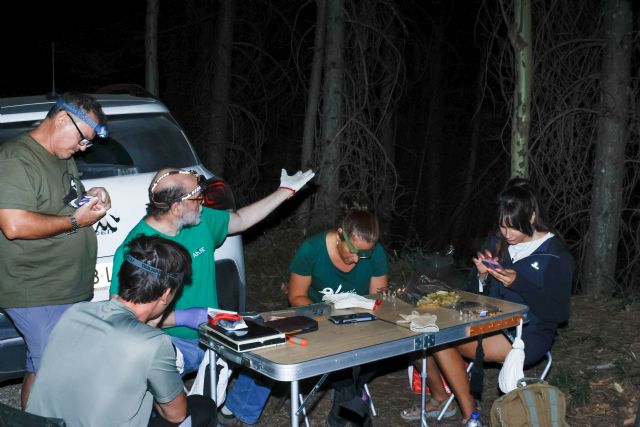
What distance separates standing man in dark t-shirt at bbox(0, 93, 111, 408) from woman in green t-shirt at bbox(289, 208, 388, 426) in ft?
4.71

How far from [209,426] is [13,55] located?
17.5 m

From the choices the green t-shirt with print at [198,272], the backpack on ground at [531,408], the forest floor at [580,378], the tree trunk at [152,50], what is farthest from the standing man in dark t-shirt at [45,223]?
the tree trunk at [152,50]

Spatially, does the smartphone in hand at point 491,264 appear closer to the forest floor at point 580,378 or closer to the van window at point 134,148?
the forest floor at point 580,378

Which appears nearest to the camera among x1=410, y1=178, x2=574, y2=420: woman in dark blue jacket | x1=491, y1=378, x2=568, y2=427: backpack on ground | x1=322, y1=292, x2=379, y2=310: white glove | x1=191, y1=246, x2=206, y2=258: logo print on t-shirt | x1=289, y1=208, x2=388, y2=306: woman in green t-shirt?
x1=491, y1=378, x2=568, y2=427: backpack on ground

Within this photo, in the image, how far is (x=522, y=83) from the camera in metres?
6.43

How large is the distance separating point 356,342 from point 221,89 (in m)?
8.23

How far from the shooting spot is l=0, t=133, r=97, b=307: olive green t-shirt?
3693mm

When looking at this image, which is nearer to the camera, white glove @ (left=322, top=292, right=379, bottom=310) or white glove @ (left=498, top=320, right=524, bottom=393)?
white glove @ (left=498, top=320, right=524, bottom=393)

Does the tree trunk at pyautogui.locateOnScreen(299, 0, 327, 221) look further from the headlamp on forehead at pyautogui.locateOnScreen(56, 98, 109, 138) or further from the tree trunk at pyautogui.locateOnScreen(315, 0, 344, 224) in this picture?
the headlamp on forehead at pyautogui.locateOnScreen(56, 98, 109, 138)

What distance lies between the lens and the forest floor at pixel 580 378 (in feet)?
15.8

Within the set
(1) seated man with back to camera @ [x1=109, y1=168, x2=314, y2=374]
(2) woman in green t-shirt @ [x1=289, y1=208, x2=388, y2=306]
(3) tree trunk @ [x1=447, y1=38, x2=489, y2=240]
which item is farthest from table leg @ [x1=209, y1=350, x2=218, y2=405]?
(3) tree trunk @ [x1=447, y1=38, x2=489, y2=240]

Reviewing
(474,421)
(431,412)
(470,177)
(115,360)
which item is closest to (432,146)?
(470,177)

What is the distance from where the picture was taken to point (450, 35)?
78.5ft

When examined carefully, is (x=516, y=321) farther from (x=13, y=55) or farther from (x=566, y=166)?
(x=13, y=55)
